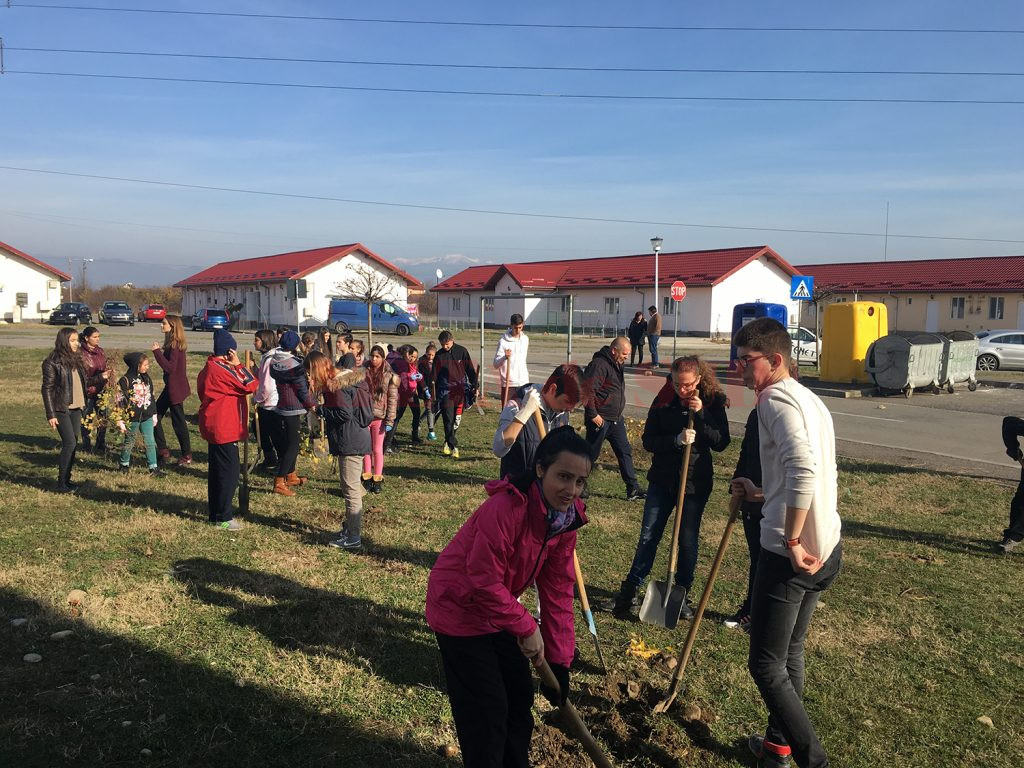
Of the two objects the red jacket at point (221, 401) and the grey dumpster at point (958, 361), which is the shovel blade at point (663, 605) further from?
the grey dumpster at point (958, 361)

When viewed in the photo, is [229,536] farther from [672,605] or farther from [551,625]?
[551,625]

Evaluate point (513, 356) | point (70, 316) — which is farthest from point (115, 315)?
point (513, 356)

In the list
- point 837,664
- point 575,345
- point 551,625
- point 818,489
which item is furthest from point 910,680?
point 575,345

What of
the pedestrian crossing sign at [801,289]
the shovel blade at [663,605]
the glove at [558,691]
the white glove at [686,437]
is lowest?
the shovel blade at [663,605]

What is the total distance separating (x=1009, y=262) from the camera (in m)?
47.0

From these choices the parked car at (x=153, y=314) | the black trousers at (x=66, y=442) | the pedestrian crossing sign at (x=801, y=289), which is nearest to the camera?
the black trousers at (x=66, y=442)

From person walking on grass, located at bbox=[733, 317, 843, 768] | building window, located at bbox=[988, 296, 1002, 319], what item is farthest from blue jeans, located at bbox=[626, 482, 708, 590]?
building window, located at bbox=[988, 296, 1002, 319]

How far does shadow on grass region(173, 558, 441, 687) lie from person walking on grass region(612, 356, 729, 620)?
156 centimetres

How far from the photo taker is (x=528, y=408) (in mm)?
5320

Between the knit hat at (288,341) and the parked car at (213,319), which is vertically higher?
the parked car at (213,319)

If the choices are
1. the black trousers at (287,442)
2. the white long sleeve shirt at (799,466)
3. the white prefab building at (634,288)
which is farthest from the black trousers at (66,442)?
the white prefab building at (634,288)

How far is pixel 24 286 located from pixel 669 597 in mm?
59877

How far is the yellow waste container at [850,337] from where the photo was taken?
21.5 metres

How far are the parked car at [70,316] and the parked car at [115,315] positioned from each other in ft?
3.12
